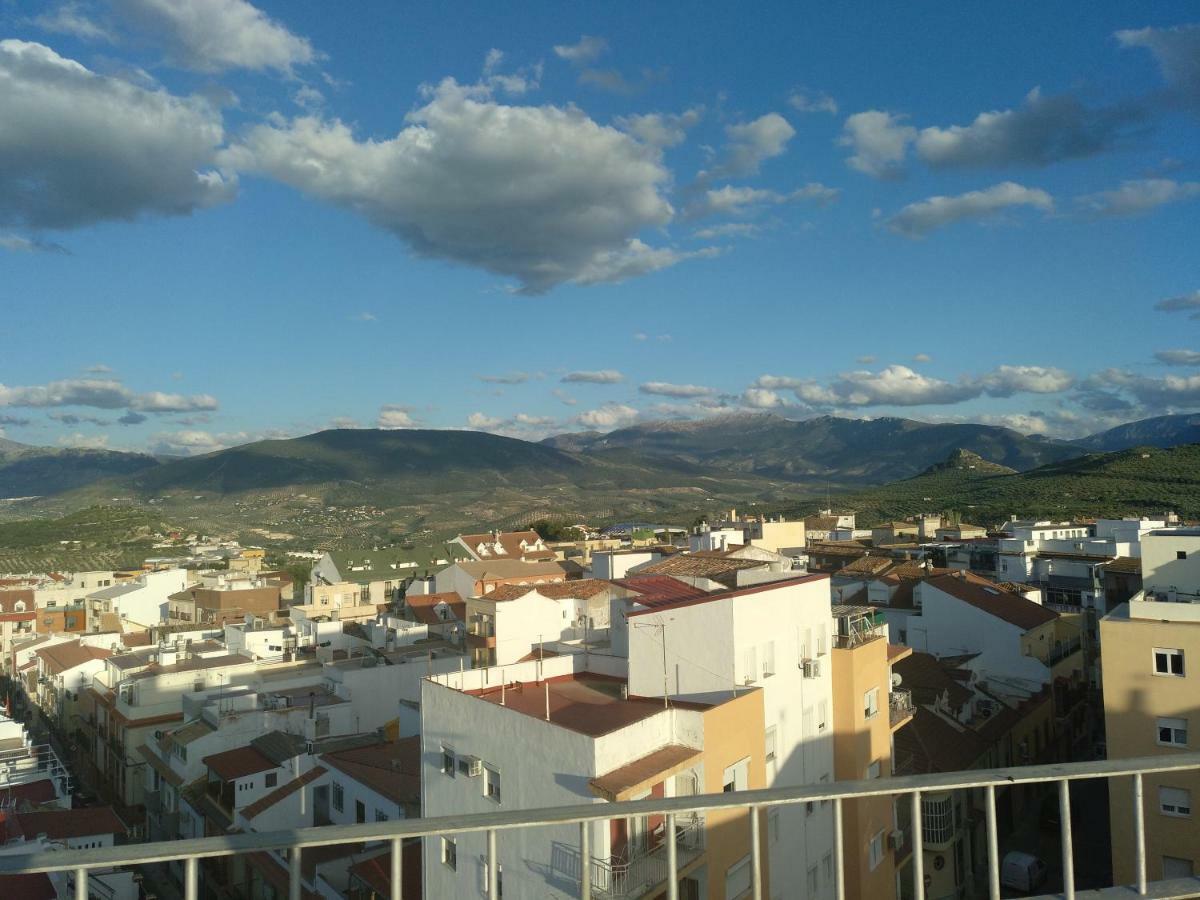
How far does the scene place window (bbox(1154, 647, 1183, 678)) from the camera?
16.7m

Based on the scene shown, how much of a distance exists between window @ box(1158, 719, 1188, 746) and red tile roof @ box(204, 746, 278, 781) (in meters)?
21.8

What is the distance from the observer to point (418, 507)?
17588 centimetres

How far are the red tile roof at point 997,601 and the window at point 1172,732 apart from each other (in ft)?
41.0

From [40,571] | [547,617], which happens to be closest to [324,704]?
[547,617]

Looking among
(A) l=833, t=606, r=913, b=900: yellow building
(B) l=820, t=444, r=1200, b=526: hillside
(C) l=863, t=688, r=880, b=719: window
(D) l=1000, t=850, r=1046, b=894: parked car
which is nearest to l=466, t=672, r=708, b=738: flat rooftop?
(A) l=833, t=606, r=913, b=900: yellow building

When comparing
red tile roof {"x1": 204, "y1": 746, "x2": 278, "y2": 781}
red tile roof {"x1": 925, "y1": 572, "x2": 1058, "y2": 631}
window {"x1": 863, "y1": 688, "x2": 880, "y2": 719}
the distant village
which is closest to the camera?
the distant village

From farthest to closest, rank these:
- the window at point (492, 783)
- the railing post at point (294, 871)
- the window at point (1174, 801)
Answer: the window at point (1174, 801) < the window at point (492, 783) < the railing post at point (294, 871)

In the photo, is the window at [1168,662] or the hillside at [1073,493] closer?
the window at [1168,662]

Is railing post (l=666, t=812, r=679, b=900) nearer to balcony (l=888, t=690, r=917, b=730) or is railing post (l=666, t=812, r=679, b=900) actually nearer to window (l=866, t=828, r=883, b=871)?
window (l=866, t=828, r=883, b=871)

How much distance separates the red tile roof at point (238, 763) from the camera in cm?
2220

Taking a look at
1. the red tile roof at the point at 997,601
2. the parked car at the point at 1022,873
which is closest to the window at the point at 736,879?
the parked car at the point at 1022,873

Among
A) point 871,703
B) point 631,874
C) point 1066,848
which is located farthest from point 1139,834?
point 871,703

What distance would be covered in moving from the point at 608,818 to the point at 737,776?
35.3ft

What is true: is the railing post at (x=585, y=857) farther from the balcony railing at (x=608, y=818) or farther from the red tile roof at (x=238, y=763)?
the red tile roof at (x=238, y=763)
